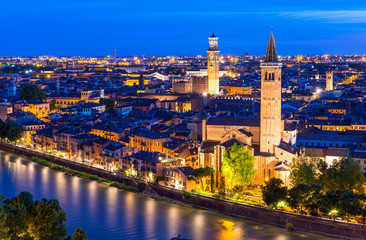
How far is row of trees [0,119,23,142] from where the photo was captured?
15.4 m

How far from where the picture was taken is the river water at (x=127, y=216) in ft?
27.1

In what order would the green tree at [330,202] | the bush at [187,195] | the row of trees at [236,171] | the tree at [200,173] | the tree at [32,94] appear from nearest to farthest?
the green tree at [330,202]
the row of trees at [236,171]
the bush at [187,195]
the tree at [200,173]
the tree at [32,94]

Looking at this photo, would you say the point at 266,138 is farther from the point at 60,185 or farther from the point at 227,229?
the point at 60,185

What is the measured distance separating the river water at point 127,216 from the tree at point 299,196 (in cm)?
48

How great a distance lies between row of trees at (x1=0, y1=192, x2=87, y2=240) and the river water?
3.49ft

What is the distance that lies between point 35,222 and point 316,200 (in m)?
4.47

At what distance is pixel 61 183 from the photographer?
11.4 metres

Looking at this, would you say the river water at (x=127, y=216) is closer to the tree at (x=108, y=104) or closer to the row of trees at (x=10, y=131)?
the row of trees at (x=10, y=131)

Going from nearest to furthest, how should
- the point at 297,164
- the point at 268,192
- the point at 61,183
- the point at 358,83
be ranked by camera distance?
the point at 268,192
the point at 297,164
the point at 61,183
the point at 358,83

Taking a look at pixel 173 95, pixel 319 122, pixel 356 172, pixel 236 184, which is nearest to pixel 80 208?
pixel 236 184

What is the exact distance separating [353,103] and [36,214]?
59.1 ft

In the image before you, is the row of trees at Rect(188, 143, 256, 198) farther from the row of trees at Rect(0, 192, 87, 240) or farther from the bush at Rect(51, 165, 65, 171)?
the bush at Rect(51, 165, 65, 171)

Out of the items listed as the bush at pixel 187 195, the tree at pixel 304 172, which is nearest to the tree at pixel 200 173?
the bush at pixel 187 195

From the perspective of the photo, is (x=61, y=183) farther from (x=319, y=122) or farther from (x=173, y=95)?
(x=173, y=95)
